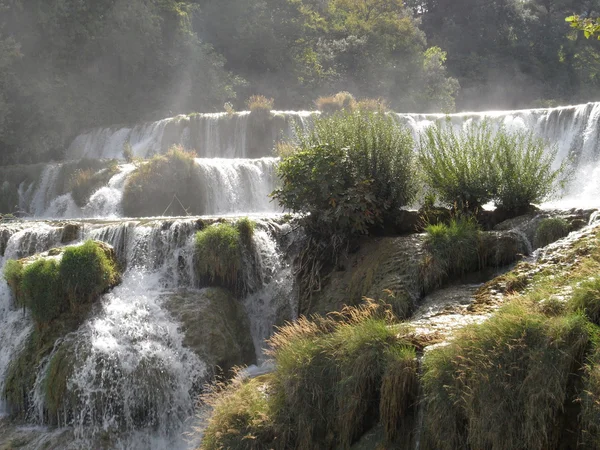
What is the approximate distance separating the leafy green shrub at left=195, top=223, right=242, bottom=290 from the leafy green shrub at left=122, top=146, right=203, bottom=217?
260 inches

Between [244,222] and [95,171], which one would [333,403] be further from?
[95,171]

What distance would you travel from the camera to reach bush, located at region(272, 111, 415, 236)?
8.96 metres

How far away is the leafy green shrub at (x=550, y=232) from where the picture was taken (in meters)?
7.94

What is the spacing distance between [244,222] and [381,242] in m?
2.39

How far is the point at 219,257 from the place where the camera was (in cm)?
973

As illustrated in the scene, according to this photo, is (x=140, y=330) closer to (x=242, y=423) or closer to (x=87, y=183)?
(x=242, y=423)

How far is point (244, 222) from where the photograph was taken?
10.1 metres

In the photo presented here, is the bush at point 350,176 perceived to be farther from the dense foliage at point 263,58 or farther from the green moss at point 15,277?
the dense foliage at point 263,58

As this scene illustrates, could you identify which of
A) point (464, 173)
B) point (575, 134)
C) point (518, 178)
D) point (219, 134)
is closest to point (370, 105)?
point (219, 134)

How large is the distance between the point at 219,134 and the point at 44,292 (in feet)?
45.9

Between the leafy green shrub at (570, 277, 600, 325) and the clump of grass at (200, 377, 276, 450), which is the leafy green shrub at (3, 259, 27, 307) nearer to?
the clump of grass at (200, 377, 276, 450)

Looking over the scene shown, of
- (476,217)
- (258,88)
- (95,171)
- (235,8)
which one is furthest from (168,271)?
(235,8)

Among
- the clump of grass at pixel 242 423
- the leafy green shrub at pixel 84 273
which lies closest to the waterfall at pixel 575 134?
the leafy green shrub at pixel 84 273

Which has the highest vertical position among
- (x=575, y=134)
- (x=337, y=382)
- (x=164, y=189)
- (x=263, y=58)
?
(x=263, y=58)
